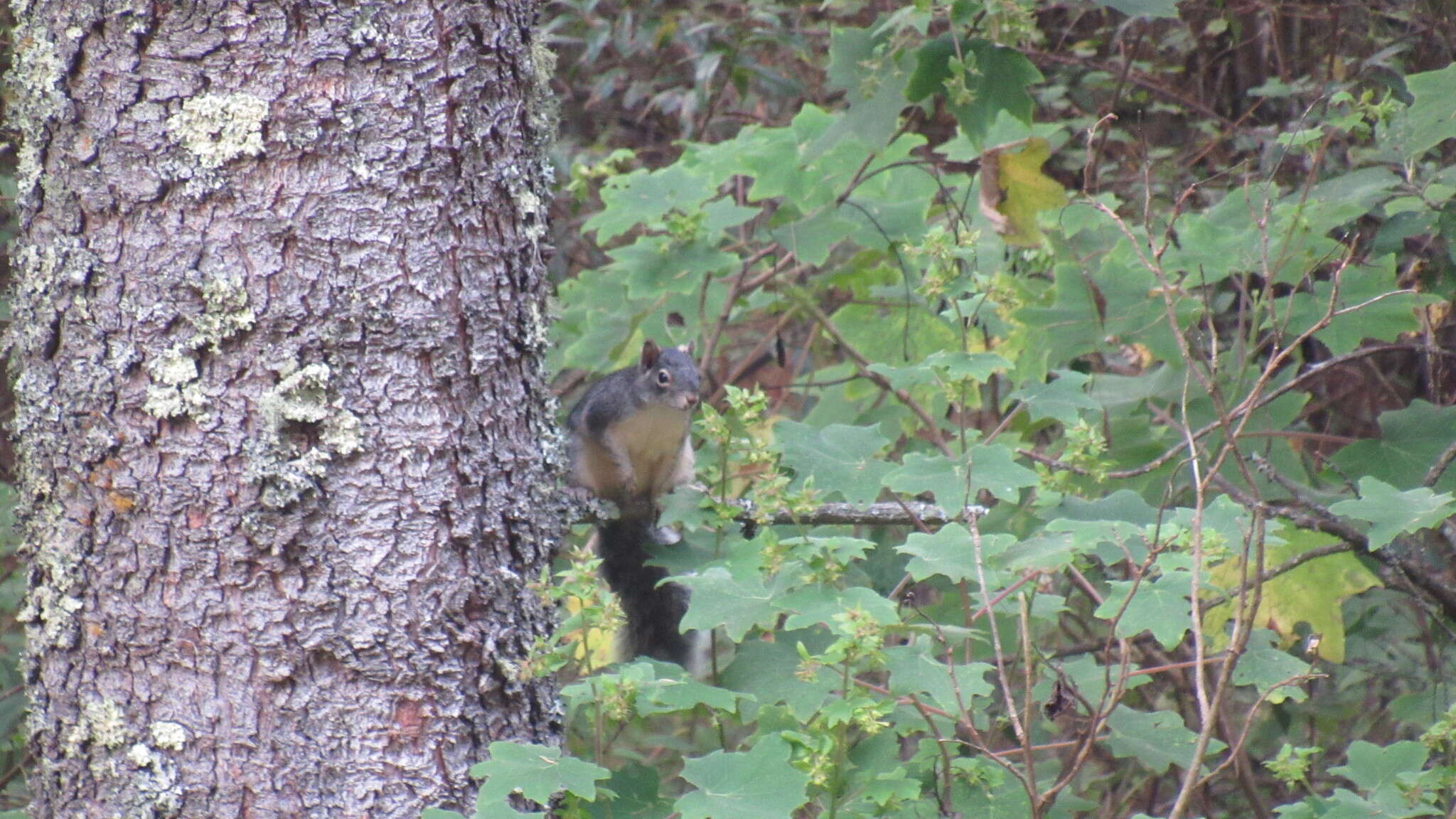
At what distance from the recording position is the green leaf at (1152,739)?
187 centimetres

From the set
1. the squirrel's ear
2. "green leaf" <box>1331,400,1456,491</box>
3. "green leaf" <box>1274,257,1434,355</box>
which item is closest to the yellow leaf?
"green leaf" <box>1274,257,1434,355</box>

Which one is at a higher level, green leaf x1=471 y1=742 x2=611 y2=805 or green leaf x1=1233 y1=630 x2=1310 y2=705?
green leaf x1=471 y1=742 x2=611 y2=805

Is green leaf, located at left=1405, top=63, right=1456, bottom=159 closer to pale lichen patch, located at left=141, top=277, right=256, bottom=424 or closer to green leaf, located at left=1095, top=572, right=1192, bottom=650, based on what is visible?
green leaf, located at left=1095, top=572, right=1192, bottom=650

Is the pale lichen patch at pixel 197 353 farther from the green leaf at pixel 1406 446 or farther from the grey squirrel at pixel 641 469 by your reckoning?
the green leaf at pixel 1406 446

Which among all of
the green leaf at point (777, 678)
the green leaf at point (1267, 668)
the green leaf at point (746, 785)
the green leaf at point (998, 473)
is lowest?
the green leaf at point (1267, 668)

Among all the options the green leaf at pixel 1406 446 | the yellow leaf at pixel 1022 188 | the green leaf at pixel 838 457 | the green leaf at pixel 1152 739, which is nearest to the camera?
the green leaf at pixel 838 457

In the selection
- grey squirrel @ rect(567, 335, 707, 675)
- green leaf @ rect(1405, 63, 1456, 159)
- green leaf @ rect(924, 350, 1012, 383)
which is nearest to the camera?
green leaf @ rect(924, 350, 1012, 383)

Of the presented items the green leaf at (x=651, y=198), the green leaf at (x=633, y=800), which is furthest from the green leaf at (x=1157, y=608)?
the green leaf at (x=651, y=198)

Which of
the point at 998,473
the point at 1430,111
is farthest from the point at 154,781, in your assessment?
the point at 1430,111

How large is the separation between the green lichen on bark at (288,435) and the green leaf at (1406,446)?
69.3 inches

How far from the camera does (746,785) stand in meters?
1.41

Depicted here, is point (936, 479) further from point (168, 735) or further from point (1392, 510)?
point (168, 735)

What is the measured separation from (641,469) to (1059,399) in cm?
135

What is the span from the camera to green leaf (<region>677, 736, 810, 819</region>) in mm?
1345
